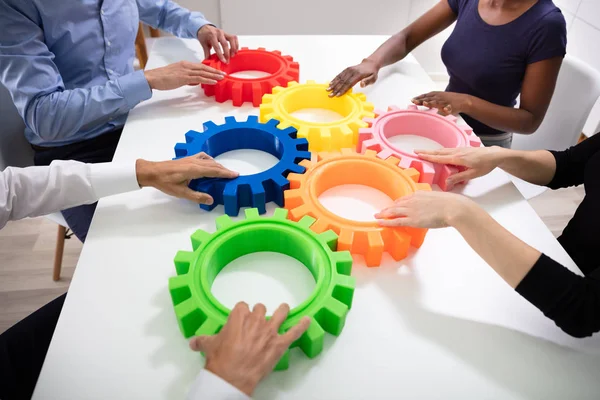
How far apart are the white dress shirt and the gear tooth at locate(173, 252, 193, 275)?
275 mm

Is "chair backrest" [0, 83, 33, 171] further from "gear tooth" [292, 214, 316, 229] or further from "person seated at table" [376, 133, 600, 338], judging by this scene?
"person seated at table" [376, 133, 600, 338]

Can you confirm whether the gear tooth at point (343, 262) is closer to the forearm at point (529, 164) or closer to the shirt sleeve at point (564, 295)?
the shirt sleeve at point (564, 295)

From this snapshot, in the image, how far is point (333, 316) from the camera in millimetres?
729

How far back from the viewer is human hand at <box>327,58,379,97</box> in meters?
1.34

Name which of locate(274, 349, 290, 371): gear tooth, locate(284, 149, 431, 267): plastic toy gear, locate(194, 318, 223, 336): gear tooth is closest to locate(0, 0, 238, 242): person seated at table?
locate(284, 149, 431, 267): plastic toy gear

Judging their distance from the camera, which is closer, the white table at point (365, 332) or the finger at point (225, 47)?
the white table at point (365, 332)

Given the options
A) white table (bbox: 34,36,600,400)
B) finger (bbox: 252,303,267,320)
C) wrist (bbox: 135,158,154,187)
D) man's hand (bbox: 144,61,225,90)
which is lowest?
white table (bbox: 34,36,600,400)

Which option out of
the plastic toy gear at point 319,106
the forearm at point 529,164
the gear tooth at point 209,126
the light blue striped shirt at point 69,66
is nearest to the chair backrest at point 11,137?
the light blue striped shirt at point 69,66

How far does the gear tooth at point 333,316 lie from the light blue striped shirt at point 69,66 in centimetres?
89

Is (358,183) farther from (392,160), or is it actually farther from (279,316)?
(279,316)

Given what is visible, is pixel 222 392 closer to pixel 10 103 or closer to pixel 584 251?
pixel 584 251

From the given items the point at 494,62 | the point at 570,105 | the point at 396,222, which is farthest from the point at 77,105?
the point at 570,105

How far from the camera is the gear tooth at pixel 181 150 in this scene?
109cm

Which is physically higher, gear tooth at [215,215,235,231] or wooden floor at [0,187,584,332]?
gear tooth at [215,215,235,231]
